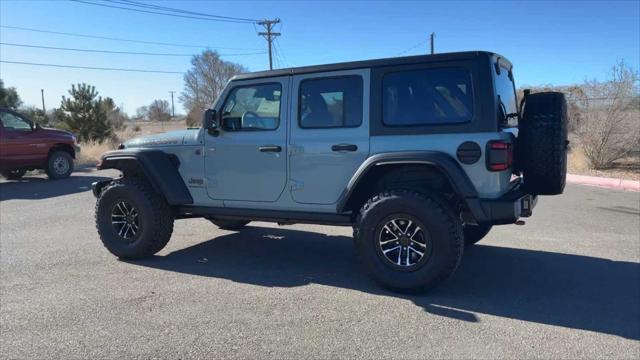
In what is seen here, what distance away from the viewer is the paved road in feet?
11.0

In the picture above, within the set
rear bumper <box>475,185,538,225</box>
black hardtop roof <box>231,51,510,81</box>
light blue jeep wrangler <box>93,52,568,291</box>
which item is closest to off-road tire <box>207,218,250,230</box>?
light blue jeep wrangler <box>93,52,568,291</box>

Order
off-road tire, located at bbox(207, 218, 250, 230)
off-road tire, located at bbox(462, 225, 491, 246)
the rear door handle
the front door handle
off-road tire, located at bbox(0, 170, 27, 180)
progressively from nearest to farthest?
1. the rear door handle
2. the front door handle
3. off-road tire, located at bbox(462, 225, 491, 246)
4. off-road tire, located at bbox(207, 218, 250, 230)
5. off-road tire, located at bbox(0, 170, 27, 180)

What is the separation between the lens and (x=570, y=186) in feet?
36.8

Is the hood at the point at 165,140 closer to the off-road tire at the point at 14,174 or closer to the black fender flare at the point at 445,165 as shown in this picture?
the black fender flare at the point at 445,165

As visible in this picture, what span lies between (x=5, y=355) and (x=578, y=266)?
516cm

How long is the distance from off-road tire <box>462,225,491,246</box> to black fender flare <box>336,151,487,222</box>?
1.57m

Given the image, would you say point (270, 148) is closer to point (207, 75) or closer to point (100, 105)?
point (100, 105)

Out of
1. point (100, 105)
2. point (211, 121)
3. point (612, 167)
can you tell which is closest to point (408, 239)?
point (211, 121)

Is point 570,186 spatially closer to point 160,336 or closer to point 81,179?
point 160,336

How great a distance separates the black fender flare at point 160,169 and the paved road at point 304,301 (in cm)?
76

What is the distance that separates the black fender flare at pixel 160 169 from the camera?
5.30 metres

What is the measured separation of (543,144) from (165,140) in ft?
12.9

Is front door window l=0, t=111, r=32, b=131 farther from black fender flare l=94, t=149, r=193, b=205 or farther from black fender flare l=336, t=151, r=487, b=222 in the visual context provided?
black fender flare l=336, t=151, r=487, b=222

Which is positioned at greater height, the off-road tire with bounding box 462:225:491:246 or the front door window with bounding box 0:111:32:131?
the front door window with bounding box 0:111:32:131
